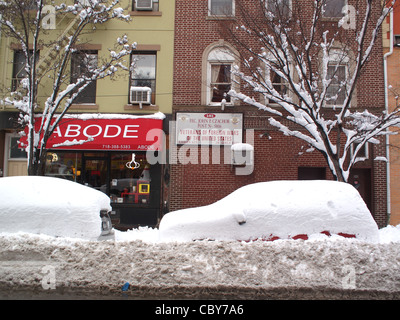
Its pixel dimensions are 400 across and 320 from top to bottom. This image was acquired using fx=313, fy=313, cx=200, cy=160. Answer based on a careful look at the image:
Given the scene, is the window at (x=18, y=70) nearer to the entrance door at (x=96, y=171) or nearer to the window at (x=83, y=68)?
the window at (x=83, y=68)

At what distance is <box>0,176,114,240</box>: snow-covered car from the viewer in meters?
4.58

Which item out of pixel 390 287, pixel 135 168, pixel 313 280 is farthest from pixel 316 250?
pixel 135 168

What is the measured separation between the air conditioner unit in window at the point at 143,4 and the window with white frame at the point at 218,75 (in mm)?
2633

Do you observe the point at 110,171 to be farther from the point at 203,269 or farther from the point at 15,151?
the point at 203,269

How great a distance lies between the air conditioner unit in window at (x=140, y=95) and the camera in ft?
33.9

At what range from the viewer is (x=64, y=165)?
10.5 metres

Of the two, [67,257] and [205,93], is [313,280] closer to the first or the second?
[67,257]

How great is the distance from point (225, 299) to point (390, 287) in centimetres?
171

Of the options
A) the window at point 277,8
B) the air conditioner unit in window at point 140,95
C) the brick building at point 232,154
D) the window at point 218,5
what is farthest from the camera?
the window at point 218,5

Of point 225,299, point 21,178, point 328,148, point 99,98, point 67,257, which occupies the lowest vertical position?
point 225,299

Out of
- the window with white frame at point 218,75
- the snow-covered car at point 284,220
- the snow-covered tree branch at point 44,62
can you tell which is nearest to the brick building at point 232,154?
the window with white frame at point 218,75

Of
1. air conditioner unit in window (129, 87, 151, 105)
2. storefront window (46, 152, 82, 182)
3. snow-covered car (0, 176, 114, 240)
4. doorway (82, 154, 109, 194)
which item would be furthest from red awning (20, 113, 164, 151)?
snow-covered car (0, 176, 114, 240)

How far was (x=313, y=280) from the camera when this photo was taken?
10.7ft

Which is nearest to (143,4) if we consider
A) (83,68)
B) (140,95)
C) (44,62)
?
(83,68)
